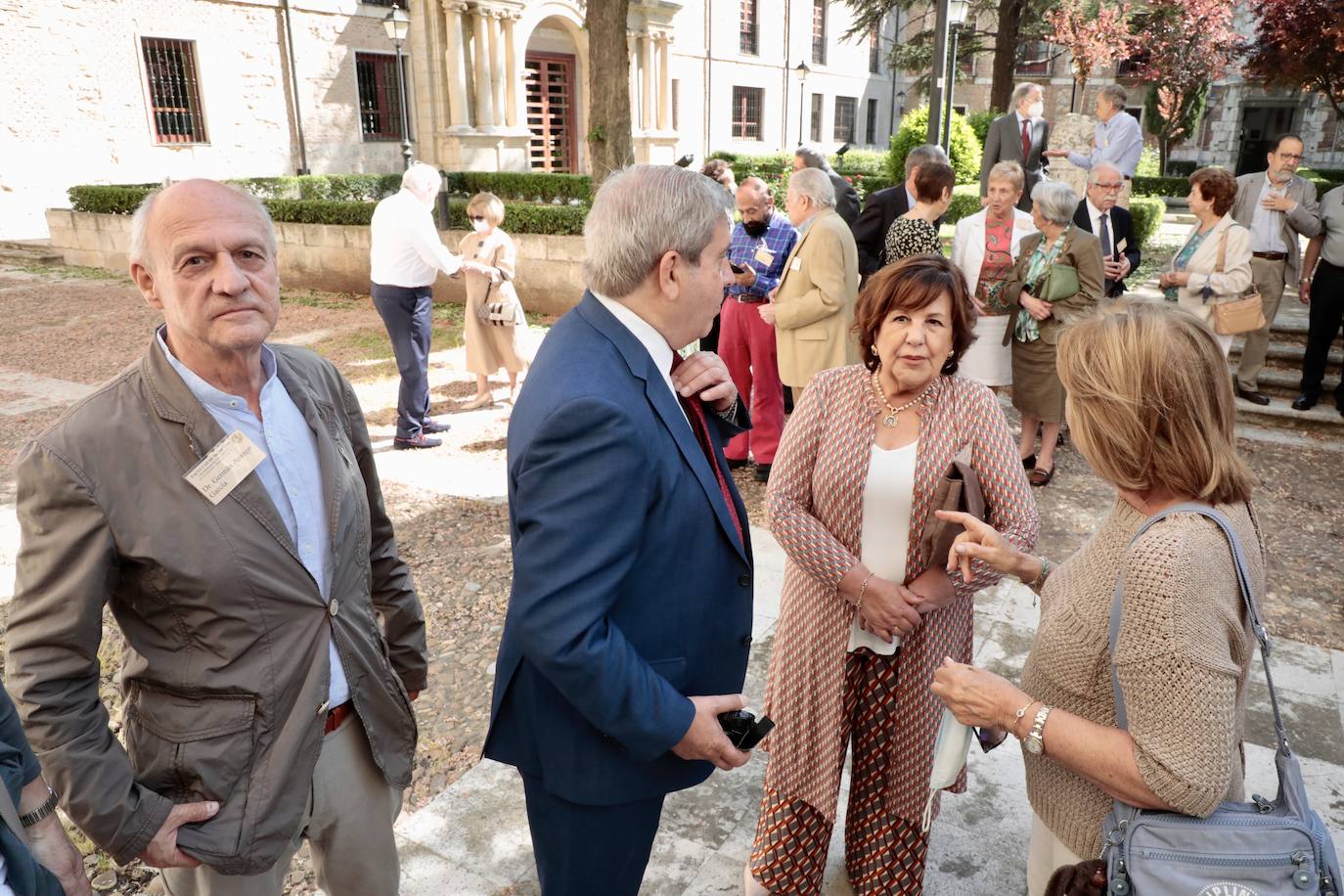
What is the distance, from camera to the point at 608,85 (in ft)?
36.2

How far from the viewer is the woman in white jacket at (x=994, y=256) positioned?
5.92 m

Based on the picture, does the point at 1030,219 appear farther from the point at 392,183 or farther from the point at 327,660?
the point at 392,183

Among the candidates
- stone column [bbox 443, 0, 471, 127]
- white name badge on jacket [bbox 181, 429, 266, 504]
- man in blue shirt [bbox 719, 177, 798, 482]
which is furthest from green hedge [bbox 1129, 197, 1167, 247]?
stone column [bbox 443, 0, 471, 127]

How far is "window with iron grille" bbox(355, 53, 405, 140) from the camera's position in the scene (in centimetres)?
2209

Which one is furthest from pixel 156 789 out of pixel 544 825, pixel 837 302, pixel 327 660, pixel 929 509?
pixel 837 302

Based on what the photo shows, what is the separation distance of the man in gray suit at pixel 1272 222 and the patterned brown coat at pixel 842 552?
619 cm

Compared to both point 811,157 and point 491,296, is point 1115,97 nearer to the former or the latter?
point 811,157

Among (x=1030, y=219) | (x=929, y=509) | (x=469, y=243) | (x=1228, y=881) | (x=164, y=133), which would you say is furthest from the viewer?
(x=164, y=133)

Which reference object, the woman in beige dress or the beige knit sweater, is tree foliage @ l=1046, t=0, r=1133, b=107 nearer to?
the woman in beige dress

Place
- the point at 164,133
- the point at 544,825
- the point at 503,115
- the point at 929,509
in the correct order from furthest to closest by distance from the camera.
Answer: the point at 503,115 → the point at 164,133 → the point at 929,509 → the point at 544,825

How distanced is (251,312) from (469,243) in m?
6.09

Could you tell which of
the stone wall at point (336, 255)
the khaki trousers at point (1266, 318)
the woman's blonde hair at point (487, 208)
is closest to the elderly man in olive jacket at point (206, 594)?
the woman's blonde hair at point (487, 208)

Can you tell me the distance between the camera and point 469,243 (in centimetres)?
769

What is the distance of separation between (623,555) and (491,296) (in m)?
6.35
